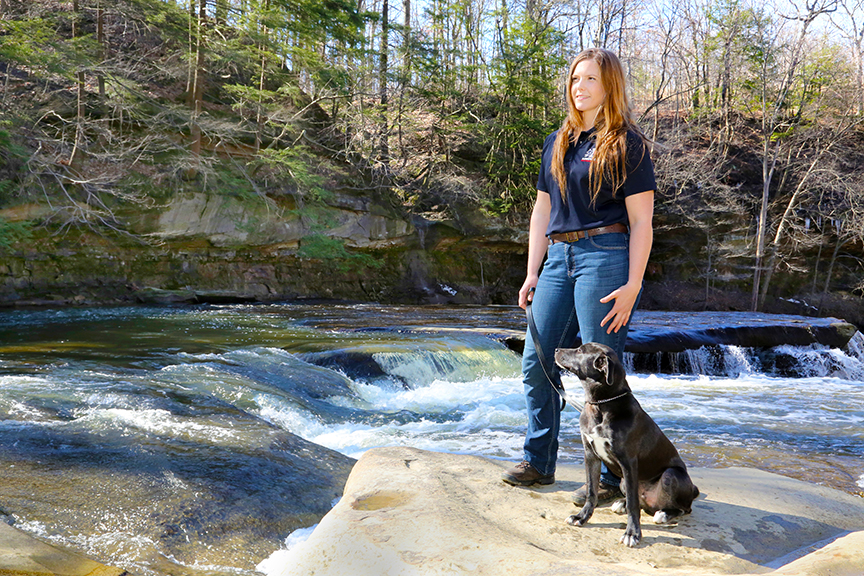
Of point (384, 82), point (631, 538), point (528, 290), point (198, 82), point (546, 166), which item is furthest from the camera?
point (384, 82)

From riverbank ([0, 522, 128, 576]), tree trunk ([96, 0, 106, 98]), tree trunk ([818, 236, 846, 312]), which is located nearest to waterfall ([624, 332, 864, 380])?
riverbank ([0, 522, 128, 576])

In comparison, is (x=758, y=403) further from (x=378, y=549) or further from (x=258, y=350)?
Result: (x=378, y=549)

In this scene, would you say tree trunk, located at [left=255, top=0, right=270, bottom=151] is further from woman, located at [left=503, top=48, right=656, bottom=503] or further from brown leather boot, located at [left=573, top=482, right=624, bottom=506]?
brown leather boot, located at [left=573, top=482, right=624, bottom=506]

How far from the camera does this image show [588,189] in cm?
281

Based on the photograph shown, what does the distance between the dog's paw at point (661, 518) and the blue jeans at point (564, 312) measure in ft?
1.07

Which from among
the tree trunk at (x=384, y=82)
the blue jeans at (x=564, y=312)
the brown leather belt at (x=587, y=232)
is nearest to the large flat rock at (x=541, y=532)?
the blue jeans at (x=564, y=312)

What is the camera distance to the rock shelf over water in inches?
458

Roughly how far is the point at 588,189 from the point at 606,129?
0.29 m

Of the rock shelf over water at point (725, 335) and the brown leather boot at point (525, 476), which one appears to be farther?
the rock shelf over water at point (725, 335)

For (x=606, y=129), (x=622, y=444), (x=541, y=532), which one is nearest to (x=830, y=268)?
(x=606, y=129)

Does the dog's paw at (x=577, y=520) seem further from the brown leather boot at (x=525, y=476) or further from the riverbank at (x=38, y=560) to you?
the riverbank at (x=38, y=560)

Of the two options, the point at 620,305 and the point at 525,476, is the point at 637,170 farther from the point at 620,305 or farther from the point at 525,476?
the point at 525,476

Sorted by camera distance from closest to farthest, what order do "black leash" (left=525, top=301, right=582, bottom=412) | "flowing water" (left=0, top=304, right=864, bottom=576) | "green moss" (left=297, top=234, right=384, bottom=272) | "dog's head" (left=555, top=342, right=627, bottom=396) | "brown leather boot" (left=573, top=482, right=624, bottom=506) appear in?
"dog's head" (left=555, top=342, right=627, bottom=396) < "brown leather boot" (left=573, top=482, right=624, bottom=506) < "black leash" (left=525, top=301, right=582, bottom=412) < "flowing water" (left=0, top=304, right=864, bottom=576) < "green moss" (left=297, top=234, right=384, bottom=272)

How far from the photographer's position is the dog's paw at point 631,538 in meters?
2.49
